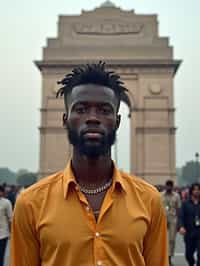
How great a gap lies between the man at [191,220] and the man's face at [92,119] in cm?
642

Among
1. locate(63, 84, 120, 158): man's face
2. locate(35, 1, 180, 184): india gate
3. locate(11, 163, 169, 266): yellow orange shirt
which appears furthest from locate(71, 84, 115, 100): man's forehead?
locate(35, 1, 180, 184): india gate

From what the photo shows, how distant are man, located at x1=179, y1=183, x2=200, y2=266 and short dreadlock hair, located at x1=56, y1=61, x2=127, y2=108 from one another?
250 inches

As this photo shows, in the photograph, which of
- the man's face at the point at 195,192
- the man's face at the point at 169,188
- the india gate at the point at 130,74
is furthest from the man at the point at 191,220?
the india gate at the point at 130,74

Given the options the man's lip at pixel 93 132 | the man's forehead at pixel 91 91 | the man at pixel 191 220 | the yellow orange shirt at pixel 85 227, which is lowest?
the man at pixel 191 220

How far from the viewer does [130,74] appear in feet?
96.9

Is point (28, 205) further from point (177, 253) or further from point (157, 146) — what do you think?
point (157, 146)

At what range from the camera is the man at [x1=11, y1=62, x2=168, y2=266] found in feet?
6.01

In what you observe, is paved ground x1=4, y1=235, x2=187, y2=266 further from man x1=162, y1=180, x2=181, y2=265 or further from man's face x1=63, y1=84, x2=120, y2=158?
man's face x1=63, y1=84, x2=120, y2=158

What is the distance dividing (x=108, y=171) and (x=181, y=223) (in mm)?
6520

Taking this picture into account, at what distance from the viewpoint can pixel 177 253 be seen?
11.4 m

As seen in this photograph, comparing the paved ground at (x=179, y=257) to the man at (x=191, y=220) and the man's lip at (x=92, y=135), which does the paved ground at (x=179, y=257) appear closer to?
the man at (x=191, y=220)

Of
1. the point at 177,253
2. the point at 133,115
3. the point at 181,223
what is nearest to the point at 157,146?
the point at 133,115

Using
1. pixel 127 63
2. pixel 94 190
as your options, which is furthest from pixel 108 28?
pixel 94 190

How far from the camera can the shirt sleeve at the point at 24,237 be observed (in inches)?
74.7
